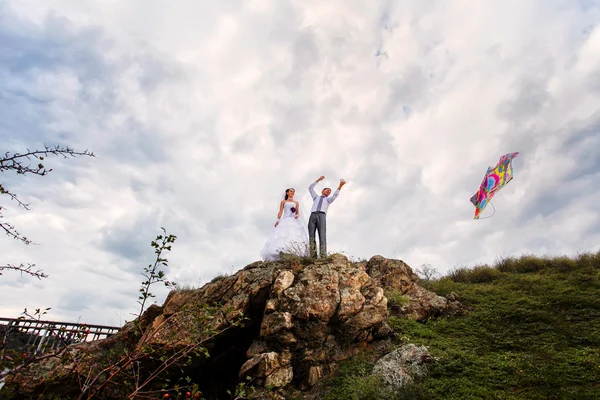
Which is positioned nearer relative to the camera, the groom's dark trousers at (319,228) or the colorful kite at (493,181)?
the groom's dark trousers at (319,228)

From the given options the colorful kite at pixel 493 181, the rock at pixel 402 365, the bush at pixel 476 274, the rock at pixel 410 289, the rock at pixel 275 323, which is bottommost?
the rock at pixel 402 365

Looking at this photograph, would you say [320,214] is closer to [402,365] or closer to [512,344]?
[402,365]

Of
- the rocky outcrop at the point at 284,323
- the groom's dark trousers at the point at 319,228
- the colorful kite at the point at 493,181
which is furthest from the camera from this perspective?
the colorful kite at the point at 493,181

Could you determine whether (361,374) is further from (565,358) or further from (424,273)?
(424,273)

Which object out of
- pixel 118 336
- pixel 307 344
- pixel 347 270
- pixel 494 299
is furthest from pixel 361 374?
pixel 118 336

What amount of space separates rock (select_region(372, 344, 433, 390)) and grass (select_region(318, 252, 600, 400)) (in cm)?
23

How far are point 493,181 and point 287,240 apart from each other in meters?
8.11

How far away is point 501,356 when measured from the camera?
8.03m

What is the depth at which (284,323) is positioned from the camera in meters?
8.70

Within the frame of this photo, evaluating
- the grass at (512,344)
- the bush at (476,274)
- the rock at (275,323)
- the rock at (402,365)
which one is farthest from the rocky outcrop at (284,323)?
the bush at (476,274)

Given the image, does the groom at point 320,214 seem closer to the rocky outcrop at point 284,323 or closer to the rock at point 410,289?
the rocky outcrop at point 284,323

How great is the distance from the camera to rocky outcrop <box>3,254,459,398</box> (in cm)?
854

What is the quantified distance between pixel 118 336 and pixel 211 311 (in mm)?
7205

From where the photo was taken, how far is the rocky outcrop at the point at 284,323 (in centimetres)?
854
